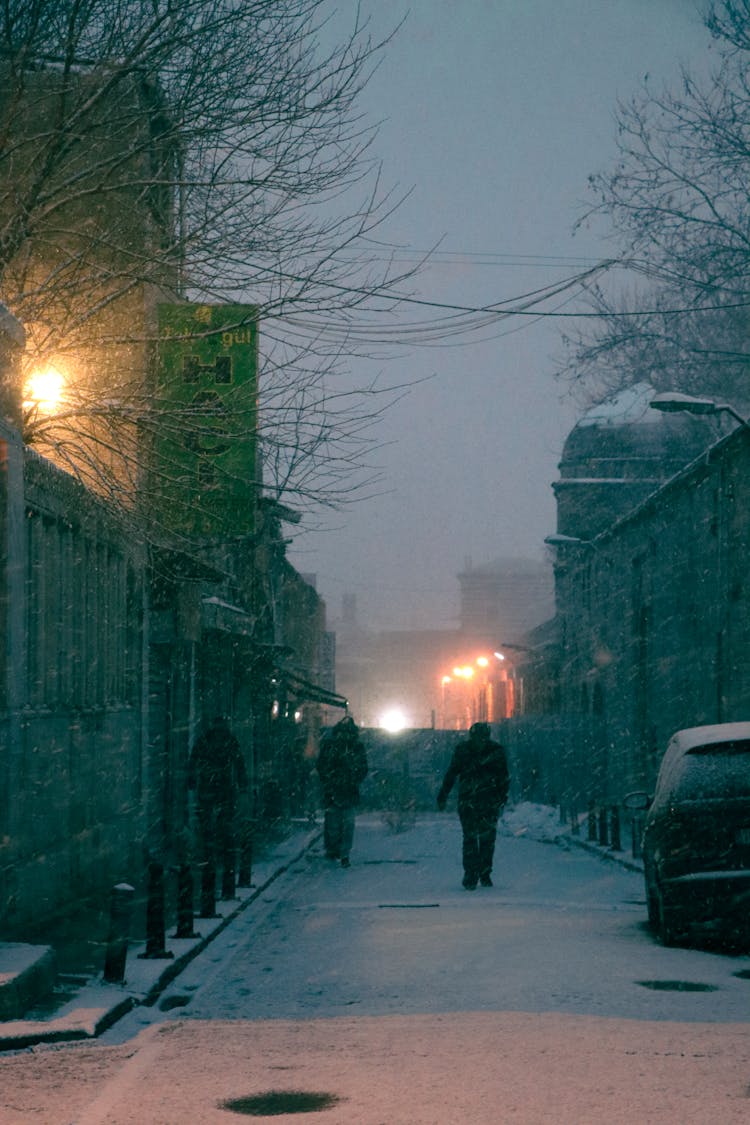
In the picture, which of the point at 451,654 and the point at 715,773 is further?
the point at 451,654

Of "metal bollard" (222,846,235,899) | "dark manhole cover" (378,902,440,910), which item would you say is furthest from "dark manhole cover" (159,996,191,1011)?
"metal bollard" (222,846,235,899)

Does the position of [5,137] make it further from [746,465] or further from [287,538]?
[746,465]

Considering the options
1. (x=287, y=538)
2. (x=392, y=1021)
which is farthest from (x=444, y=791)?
(x=392, y=1021)

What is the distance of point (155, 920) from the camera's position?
1095 centimetres

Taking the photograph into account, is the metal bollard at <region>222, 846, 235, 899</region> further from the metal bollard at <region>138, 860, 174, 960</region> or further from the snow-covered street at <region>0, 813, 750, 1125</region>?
the metal bollard at <region>138, 860, 174, 960</region>

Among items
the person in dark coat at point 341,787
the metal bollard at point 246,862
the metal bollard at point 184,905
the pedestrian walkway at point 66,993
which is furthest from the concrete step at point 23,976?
the person in dark coat at point 341,787

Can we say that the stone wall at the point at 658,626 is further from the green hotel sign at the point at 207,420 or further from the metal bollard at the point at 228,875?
the metal bollard at the point at 228,875

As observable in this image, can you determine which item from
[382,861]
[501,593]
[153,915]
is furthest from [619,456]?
[501,593]

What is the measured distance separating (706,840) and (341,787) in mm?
10642

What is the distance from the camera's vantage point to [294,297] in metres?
14.1

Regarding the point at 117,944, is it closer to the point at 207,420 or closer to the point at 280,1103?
the point at 280,1103

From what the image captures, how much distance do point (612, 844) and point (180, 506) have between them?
8.34 metres

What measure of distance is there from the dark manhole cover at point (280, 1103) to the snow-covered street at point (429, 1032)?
7 cm

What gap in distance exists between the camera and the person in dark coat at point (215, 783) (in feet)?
56.7
